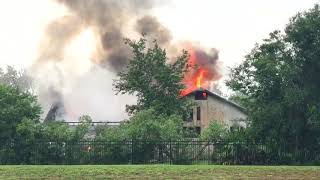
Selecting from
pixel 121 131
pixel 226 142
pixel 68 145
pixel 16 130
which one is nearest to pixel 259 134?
pixel 226 142

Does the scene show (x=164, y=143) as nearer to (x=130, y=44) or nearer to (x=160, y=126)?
(x=160, y=126)

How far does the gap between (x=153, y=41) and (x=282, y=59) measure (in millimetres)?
20567

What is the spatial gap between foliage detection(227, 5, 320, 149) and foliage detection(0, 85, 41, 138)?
12.2 meters

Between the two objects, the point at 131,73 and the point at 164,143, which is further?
the point at 131,73

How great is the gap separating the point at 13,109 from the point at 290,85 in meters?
14.8

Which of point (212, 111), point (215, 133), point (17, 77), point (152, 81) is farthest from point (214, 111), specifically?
point (17, 77)

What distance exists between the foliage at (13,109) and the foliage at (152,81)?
13845 mm

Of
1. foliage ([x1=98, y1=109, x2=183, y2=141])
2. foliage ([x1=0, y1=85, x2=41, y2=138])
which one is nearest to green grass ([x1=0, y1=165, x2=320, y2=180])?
foliage ([x1=98, y1=109, x2=183, y2=141])

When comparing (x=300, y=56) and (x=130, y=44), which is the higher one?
(x=130, y=44)

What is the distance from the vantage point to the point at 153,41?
160 ft

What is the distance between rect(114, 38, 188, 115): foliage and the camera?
4512 centimetres

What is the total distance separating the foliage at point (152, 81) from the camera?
45.1 m

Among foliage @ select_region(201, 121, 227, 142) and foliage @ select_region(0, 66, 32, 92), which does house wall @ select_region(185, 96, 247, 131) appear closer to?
foliage @ select_region(201, 121, 227, 142)

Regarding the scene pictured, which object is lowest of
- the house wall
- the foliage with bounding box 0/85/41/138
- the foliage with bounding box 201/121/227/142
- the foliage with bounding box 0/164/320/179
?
the foliage with bounding box 0/164/320/179
